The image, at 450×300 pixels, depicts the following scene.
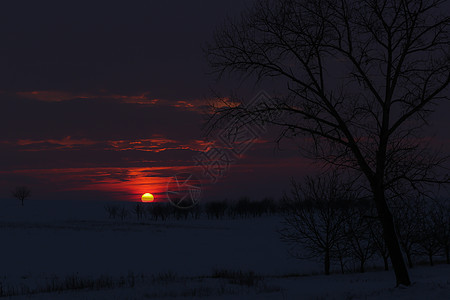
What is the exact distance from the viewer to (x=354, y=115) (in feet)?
40.6

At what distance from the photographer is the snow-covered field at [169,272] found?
495 inches

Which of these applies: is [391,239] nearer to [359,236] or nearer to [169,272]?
[169,272]

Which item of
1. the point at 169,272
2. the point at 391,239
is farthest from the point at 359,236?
A: the point at 391,239

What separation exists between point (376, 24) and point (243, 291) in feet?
30.2

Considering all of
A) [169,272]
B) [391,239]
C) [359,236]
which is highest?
[391,239]

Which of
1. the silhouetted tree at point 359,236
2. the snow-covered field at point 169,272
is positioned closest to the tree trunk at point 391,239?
the snow-covered field at point 169,272

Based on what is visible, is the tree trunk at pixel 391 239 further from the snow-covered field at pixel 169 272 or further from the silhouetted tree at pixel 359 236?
the silhouetted tree at pixel 359 236

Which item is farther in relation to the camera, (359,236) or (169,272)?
(359,236)

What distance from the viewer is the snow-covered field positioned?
41.2 ft

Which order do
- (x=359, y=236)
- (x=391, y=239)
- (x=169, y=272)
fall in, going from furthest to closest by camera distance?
(x=359, y=236) < (x=169, y=272) < (x=391, y=239)

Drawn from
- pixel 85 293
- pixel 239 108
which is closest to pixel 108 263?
pixel 85 293

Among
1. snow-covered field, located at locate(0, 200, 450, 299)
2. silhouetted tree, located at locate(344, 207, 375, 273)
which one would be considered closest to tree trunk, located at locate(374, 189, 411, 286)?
snow-covered field, located at locate(0, 200, 450, 299)

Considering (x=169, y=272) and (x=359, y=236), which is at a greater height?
(x=359, y=236)

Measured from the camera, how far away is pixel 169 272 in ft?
65.7
